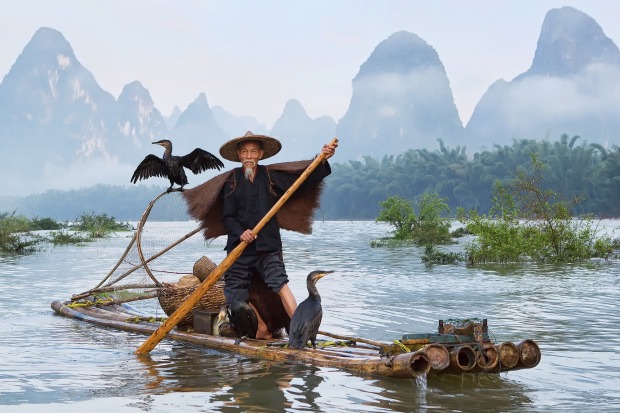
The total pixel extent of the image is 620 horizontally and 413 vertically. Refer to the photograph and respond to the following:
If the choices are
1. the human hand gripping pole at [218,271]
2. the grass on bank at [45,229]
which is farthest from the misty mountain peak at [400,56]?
the human hand gripping pole at [218,271]

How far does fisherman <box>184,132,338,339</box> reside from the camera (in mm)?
5891

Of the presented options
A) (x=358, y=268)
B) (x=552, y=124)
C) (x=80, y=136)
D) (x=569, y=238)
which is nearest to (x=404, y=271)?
(x=358, y=268)

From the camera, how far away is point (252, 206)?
19.5 ft

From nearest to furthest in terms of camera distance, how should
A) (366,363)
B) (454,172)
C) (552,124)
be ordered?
(366,363), (454,172), (552,124)

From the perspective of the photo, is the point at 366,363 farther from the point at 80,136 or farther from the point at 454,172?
the point at 80,136

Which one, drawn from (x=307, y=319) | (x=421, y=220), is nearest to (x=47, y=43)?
(x=421, y=220)

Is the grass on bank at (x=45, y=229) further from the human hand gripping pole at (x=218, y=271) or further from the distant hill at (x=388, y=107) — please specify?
the distant hill at (x=388, y=107)

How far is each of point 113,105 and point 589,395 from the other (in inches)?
6012

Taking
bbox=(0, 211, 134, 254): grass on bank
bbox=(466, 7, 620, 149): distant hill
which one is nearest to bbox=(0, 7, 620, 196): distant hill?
bbox=(466, 7, 620, 149): distant hill

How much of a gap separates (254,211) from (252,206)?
0.13ft

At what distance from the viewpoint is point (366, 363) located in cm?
489

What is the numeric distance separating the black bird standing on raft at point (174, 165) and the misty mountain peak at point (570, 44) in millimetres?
142988

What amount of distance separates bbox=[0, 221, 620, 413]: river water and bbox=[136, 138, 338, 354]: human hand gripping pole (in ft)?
0.50

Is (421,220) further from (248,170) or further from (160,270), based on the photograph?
(248,170)
